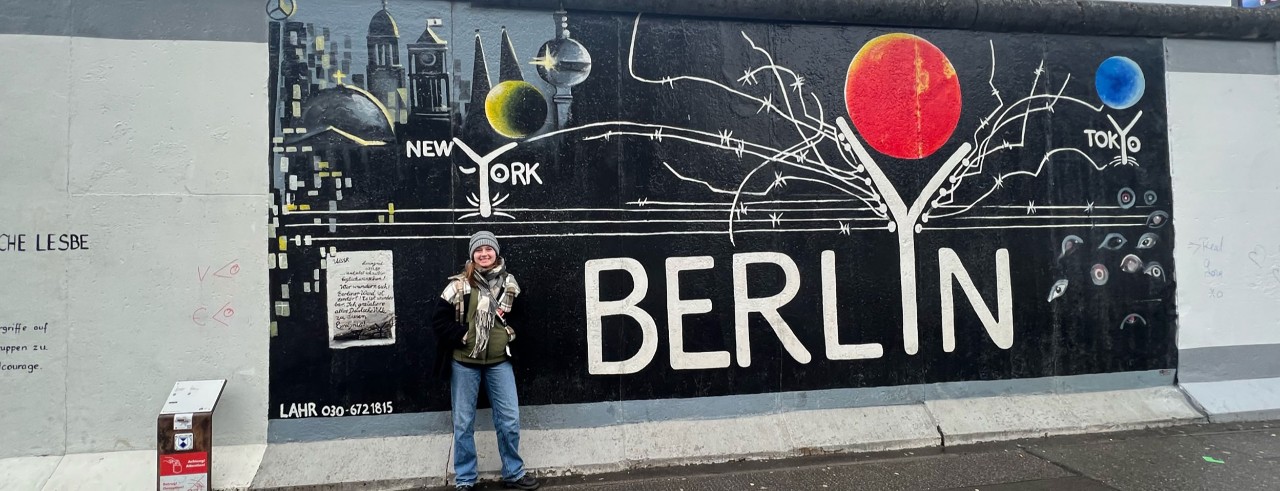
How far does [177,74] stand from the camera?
16.3 ft

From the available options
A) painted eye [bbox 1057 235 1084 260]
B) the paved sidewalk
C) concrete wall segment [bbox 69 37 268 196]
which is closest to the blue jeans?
the paved sidewalk

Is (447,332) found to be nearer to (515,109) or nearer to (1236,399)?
(515,109)

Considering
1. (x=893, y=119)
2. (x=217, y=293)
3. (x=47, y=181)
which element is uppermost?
(x=893, y=119)

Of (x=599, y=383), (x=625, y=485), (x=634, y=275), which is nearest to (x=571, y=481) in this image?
(x=625, y=485)

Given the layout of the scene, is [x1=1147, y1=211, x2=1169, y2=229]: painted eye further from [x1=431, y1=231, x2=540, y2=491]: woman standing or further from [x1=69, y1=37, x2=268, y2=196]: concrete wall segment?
[x1=69, y1=37, x2=268, y2=196]: concrete wall segment

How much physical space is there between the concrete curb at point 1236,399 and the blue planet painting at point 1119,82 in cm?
261

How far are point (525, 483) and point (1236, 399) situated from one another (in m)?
6.23

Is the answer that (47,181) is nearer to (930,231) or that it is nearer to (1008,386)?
(930,231)

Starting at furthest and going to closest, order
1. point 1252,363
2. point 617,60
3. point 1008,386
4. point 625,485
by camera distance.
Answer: point 1252,363, point 1008,386, point 617,60, point 625,485

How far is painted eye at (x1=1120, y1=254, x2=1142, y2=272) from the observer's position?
614cm

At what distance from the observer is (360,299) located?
5.06 meters

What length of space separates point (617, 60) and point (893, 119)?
7.92 feet

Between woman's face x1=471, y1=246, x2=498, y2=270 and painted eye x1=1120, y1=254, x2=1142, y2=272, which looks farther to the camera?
painted eye x1=1120, y1=254, x2=1142, y2=272

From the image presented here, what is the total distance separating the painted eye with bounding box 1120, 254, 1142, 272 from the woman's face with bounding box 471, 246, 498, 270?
18.1 feet
